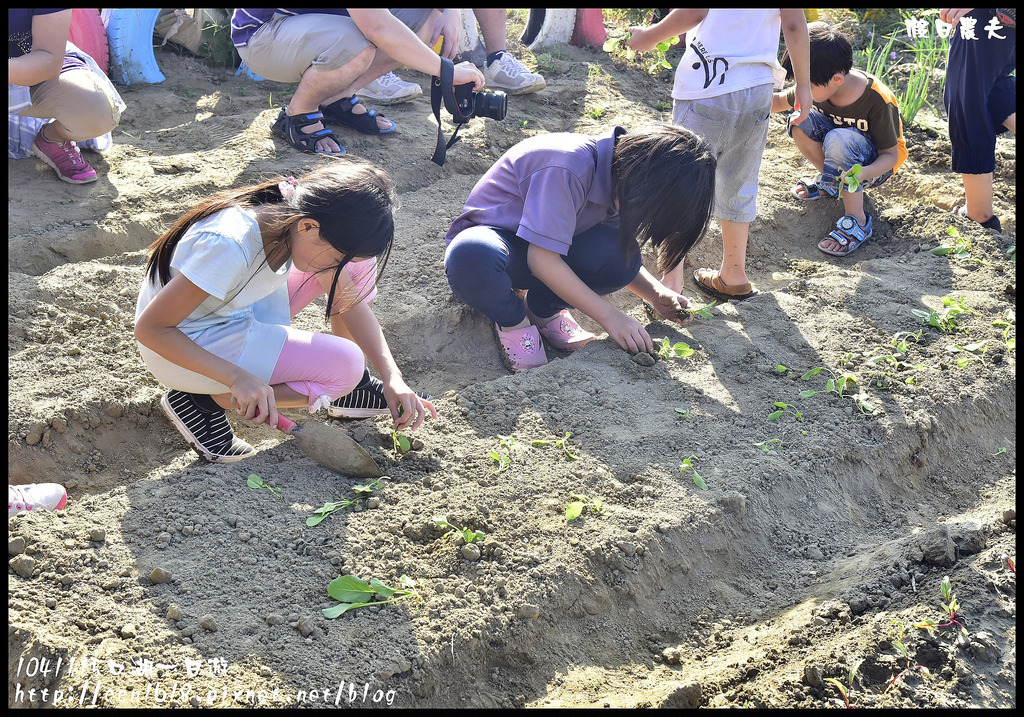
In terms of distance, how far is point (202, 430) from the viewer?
2359mm

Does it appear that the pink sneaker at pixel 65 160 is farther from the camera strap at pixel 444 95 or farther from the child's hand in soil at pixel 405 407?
the child's hand in soil at pixel 405 407

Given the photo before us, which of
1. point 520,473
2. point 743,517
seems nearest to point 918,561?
point 743,517

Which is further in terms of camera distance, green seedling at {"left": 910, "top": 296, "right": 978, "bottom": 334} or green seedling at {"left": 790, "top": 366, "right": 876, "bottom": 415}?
green seedling at {"left": 910, "top": 296, "right": 978, "bottom": 334}

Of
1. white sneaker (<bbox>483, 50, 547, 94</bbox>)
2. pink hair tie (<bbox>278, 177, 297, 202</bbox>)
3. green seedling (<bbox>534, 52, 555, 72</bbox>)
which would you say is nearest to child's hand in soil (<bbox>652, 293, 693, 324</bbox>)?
pink hair tie (<bbox>278, 177, 297, 202</bbox>)

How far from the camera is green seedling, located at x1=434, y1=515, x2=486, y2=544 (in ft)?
6.62

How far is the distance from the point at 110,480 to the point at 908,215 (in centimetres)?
362

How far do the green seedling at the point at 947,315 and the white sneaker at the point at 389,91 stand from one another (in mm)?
2976

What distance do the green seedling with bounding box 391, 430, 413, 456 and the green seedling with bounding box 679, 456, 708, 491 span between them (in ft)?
2.58

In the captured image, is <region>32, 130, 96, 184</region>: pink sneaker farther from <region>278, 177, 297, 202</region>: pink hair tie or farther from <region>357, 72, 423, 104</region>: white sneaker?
<region>278, 177, 297, 202</region>: pink hair tie

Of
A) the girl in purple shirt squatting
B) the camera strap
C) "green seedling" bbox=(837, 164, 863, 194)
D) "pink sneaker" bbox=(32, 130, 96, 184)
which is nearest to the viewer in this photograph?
the girl in purple shirt squatting

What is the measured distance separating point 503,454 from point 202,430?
0.88 m

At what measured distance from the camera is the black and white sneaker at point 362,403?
2562mm

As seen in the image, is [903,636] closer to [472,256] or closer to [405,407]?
[405,407]

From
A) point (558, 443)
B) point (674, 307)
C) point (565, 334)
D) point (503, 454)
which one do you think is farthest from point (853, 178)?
point (503, 454)
